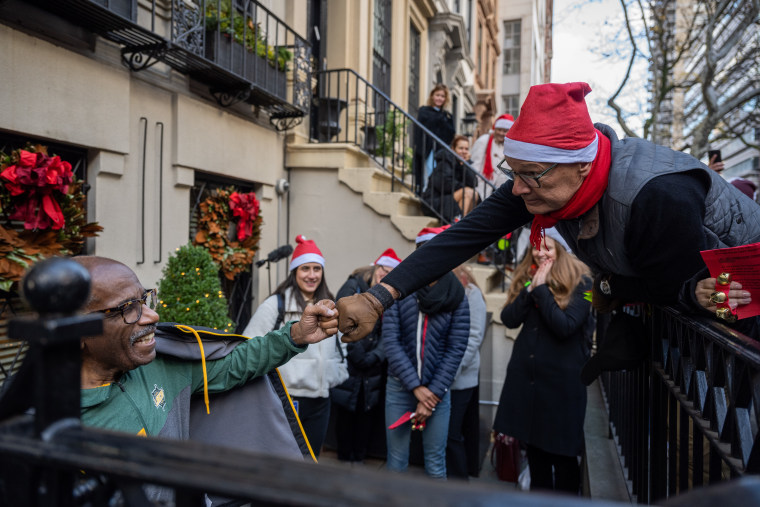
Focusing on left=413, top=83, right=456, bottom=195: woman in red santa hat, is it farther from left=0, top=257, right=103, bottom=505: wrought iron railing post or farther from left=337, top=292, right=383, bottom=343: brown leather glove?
left=0, top=257, right=103, bottom=505: wrought iron railing post

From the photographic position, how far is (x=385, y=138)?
970 centimetres

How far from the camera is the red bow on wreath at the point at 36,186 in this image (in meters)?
3.91

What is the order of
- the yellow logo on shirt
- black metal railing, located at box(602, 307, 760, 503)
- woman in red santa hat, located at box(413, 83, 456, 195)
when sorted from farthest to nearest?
woman in red santa hat, located at box(413, 83, 456, 195), the yellow logo on shirt, black metal railing, located at box(602, 307, 760, 503)

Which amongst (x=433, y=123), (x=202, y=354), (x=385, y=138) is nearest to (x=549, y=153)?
(x=202, y=354)

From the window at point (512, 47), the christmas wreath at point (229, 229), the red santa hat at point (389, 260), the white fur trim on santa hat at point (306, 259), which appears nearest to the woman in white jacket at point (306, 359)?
the white fur trim on santa hat at point (306, 259)

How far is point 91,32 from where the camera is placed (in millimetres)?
4949

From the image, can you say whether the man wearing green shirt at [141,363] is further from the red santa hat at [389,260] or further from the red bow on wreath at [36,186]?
the red santa hat at [389,260]

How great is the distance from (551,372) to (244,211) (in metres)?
4.27

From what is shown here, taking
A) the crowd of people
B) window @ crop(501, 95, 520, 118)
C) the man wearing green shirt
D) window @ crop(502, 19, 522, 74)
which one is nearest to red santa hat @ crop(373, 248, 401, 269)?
the crowd of people

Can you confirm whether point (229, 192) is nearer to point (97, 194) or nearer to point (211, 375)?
point (97, 194)

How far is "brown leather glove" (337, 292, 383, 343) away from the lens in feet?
8.27

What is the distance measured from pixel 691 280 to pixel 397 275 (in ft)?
3.78

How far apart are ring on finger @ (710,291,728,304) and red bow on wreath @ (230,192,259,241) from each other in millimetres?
5892

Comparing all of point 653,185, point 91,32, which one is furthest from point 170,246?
point 653,185
